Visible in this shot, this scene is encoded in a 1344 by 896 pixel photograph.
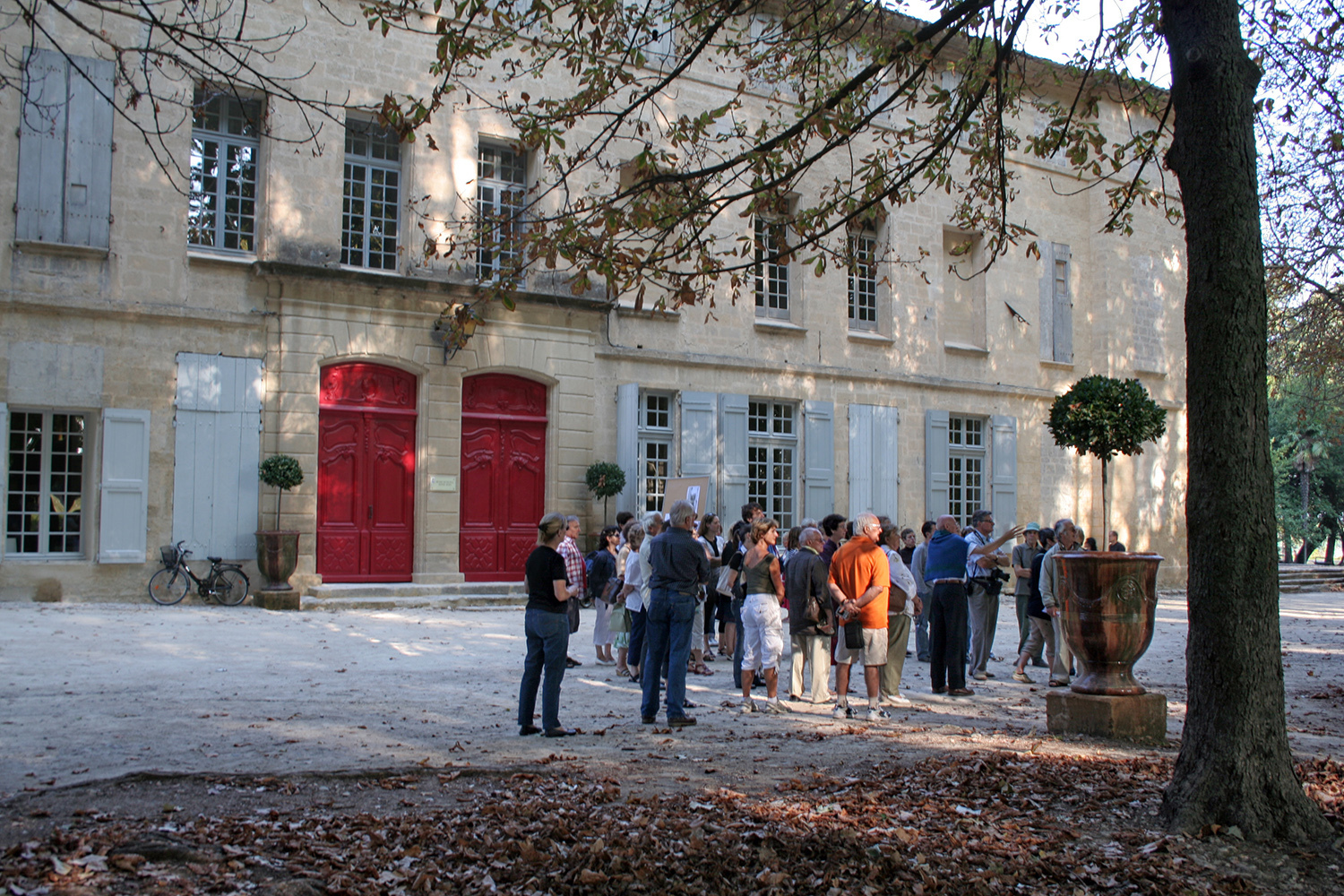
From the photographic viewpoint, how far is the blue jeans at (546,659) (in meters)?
7.26

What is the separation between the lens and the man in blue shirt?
376 inches

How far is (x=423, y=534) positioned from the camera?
52.7 ft

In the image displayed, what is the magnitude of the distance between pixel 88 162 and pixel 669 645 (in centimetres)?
1094

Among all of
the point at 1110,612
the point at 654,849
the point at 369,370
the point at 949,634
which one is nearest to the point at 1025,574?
the point at 949,634

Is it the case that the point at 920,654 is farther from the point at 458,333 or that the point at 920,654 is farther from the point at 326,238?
the point at 326,238

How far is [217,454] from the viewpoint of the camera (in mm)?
14727

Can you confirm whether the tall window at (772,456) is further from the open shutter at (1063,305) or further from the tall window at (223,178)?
the tall window at (223,178)

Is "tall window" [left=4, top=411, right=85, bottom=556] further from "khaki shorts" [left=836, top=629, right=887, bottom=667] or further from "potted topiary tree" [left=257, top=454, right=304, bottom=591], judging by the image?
"khaki shorts" [left=836, top=629, right=887, bottom=667]

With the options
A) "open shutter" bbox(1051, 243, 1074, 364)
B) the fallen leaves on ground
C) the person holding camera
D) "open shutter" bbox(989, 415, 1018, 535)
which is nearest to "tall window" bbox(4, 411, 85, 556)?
the fallen leaves on ground

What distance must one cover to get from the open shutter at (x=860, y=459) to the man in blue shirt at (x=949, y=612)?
986 cm

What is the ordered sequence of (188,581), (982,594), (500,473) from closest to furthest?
(982,594), (188,581), (500,473)

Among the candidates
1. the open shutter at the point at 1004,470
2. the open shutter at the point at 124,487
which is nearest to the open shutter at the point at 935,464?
the open shutter at the point at 1004,470

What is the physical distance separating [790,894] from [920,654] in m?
7.96

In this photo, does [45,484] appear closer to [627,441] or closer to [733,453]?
[627,441]
